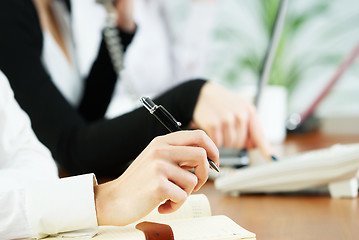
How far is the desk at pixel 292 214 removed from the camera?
0.53 metres

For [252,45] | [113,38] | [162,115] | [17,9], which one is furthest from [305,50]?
[162,115]

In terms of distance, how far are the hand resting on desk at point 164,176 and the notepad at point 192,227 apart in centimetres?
2

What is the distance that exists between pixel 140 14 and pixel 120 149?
48.7 inches

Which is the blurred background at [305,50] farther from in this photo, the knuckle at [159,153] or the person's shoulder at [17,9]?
the knuckle at [159,153]

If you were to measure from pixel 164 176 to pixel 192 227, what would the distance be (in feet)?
0.18

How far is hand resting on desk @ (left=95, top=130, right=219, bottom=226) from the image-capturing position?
0.44m

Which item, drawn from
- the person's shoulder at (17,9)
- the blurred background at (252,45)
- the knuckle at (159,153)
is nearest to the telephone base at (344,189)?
the knuckle at (159,153)

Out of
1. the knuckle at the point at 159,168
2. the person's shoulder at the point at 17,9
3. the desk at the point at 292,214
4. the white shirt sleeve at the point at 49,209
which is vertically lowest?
the desk at the point at 292,214

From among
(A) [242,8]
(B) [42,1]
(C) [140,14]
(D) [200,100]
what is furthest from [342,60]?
(D) [200,100]

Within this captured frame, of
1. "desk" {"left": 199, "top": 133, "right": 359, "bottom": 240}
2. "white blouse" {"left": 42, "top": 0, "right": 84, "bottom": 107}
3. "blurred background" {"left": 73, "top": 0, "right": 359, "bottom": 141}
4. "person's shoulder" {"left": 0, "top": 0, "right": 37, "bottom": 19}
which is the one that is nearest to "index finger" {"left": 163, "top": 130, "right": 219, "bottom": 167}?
"desk" {"left": 199, "top": 133, "right": 359, "bottom": 240}

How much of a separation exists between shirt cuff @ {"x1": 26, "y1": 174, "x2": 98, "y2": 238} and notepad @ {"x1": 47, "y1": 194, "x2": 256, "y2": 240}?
18mm

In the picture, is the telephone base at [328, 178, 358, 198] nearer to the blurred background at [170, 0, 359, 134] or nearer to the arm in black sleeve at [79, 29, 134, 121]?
the arm in black sleeve at [79, 29, 134, 121]

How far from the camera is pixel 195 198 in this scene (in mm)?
544

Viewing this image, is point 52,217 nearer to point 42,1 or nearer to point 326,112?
point 42,1
